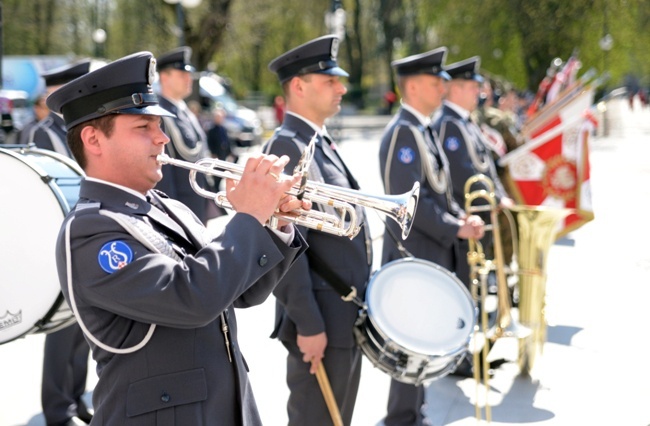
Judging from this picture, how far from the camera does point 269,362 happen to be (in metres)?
5.81

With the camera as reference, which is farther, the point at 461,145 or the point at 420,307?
the point at 461,145

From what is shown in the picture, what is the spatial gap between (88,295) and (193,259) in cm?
28

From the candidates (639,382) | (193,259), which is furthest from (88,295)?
(639,382)

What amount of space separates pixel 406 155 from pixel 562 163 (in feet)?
10.7

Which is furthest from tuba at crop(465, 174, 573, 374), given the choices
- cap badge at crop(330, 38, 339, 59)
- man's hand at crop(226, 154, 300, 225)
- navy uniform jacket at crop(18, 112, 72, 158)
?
man's hand at crop(226, 154, 300, 225)

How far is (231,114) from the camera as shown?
25938mm

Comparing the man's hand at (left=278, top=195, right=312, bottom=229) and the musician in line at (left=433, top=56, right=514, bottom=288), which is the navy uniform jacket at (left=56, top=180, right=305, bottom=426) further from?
the musician in line at (left=433, top=56, right=514, bottom=288)

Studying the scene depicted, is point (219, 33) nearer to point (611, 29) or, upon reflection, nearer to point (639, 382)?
point (611, 29)

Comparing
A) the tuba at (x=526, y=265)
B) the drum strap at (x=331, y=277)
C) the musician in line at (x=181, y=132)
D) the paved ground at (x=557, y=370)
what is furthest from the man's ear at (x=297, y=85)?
the musician in line at (x=181, y=132)

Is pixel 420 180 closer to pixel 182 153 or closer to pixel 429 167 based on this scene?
pixel 429 167

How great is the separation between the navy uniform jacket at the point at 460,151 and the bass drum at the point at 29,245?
9.26 feet

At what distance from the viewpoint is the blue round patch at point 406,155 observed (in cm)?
450

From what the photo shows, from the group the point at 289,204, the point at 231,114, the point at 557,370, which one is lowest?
the point at 557,370

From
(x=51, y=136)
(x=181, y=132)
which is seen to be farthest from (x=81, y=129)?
(x=181, y=132)
